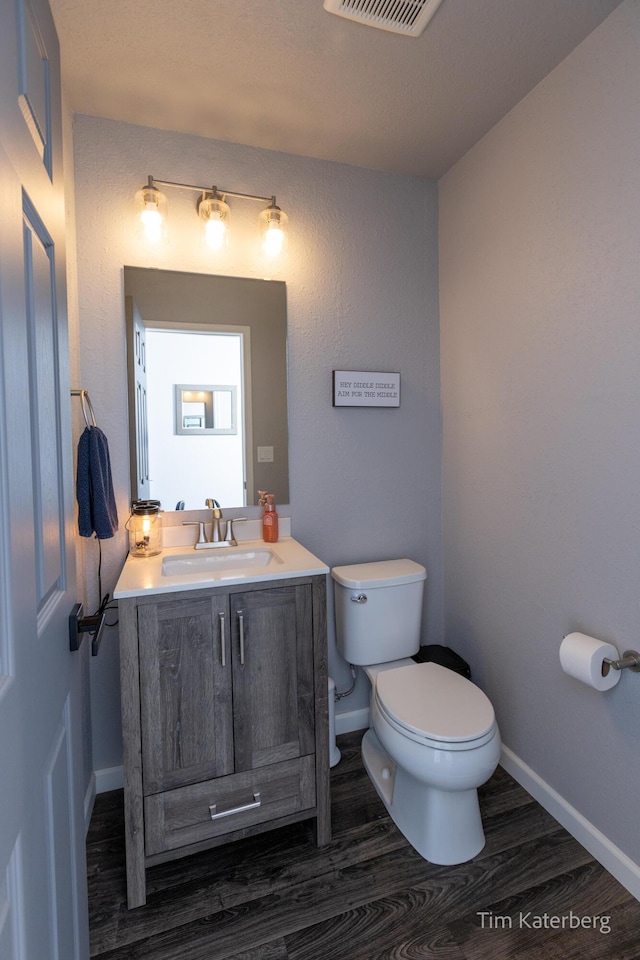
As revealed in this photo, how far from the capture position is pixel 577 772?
1626mm

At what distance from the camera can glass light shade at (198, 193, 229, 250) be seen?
6.07ft

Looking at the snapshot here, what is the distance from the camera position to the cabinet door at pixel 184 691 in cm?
142

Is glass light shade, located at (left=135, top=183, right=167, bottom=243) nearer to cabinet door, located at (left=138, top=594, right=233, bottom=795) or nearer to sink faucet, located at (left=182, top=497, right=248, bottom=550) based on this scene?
sink faucet, located at (left=182, top=497, right=248, bottom=550)

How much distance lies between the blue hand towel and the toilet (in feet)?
3.05

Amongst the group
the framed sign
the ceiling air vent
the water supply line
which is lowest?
the water supply line

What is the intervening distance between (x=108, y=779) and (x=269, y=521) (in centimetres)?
117

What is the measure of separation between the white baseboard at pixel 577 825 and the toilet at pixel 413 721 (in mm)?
316

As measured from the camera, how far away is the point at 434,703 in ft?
5.36

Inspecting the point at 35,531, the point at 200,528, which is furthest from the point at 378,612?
the point at 35,531

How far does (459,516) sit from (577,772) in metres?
1.04

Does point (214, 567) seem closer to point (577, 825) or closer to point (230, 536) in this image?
point (230, 536)

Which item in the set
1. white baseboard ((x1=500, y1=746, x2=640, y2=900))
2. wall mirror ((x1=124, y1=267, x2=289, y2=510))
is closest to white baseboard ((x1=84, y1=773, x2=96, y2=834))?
wall mirror ((x1=124, y1=267, x2=289, y2=510))

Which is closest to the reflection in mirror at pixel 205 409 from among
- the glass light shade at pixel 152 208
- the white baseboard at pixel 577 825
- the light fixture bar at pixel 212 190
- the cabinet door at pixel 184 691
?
the glass light shade at pixel 152 208

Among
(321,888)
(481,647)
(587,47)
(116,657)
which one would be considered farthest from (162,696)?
(587,47)
